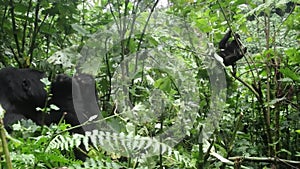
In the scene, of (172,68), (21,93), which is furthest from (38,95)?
(172,68)

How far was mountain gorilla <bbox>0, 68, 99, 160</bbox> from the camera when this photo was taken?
1.15 metres

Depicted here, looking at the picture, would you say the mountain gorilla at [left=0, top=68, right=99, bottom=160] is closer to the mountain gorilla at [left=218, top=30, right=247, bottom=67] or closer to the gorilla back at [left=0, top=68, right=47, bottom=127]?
the gorilla back at [left=0, top=68, right=47, bottom=127]

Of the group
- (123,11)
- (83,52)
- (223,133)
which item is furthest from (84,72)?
(223,133)

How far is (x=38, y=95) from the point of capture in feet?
3.95

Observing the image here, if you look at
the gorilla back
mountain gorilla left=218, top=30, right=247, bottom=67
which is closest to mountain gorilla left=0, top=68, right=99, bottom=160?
the gorilla back

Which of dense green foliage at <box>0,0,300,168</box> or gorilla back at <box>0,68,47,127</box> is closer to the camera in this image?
dense green foliage at <box>0,0,300,168</box>

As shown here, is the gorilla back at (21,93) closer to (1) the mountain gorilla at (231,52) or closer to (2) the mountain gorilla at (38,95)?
(2) the mountain gorilla at (38,95)

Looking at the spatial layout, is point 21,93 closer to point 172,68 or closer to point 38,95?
point 38,95

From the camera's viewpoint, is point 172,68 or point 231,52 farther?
point 231,52

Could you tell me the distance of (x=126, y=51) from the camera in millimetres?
1250

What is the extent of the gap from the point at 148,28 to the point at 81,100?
Result: 1.00 ft

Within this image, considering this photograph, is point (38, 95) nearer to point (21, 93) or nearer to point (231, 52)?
point (21, 93)

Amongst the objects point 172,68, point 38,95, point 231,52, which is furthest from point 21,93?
point 231,52

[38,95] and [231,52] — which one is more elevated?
[231,52]
